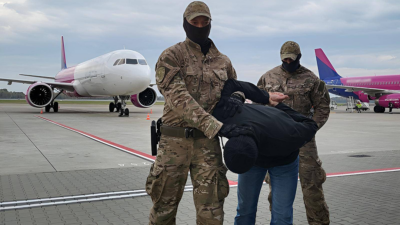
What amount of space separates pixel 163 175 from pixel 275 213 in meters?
0.95

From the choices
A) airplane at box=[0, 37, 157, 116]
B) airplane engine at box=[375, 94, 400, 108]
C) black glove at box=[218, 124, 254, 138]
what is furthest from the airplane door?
airplane engine at box=[375, 94, 400, 108]

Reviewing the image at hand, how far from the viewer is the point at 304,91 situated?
3885 millimetres

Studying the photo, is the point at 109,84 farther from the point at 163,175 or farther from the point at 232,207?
the point at 163,175

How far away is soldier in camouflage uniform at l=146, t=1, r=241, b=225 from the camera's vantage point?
2.68 meters

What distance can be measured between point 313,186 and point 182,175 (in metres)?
1.52

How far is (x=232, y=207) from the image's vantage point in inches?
175

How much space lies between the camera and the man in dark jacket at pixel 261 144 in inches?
90.8

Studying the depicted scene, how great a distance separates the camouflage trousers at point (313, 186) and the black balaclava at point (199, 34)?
1551 mm

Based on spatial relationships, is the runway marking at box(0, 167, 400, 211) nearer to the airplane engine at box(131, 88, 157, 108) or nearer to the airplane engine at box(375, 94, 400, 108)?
the airplane engine at box(131, 88, 157, 108)

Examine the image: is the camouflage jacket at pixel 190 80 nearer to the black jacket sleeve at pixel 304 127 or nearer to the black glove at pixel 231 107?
the black glove at pixel 231 107

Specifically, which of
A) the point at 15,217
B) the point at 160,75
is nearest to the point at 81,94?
the point at 15,217

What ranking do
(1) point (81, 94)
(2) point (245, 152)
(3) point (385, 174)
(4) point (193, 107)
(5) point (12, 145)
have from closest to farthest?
(2) point (245, 152) < (4) point (193, 107) < (3) point (385, 174) < (5) point (12, 145) < (1) point (81, 94)

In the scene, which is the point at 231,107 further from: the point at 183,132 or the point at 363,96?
the point at 363,96

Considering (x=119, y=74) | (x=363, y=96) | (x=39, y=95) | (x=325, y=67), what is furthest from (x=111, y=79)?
(x=325, y=67)
